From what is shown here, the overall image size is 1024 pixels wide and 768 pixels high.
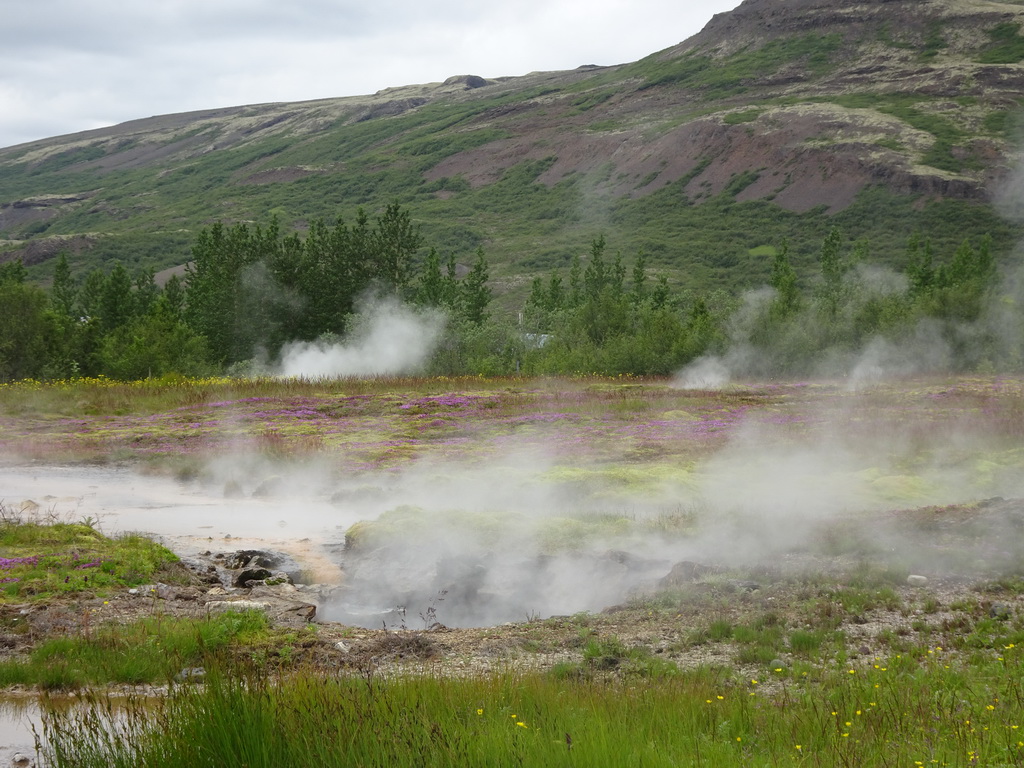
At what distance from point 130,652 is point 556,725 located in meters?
5.18

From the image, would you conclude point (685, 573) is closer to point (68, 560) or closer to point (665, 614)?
point (665, 614)

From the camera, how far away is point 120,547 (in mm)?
13508

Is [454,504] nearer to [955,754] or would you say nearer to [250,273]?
[955,754]

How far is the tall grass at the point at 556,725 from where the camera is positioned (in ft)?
17.5

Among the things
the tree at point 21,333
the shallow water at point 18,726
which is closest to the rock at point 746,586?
the shallow water at point 18,726

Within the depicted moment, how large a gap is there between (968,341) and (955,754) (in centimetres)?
4476

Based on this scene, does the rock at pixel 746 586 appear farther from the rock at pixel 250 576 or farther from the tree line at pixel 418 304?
the tree line at pixel 418 304

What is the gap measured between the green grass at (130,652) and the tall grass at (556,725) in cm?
104

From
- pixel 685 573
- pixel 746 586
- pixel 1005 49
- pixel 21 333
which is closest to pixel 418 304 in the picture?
pixel 21 333

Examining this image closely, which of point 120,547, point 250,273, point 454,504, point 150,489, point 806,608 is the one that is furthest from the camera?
point 250,273

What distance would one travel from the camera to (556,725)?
→ 5945 mm

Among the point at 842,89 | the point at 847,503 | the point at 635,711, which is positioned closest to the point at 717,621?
the point at 635,711

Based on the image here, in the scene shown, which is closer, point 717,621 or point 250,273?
point 717,621

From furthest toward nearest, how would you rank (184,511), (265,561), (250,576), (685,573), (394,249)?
(394,249)
(184,511)
(265,561)
(250,576)
(685,573)
